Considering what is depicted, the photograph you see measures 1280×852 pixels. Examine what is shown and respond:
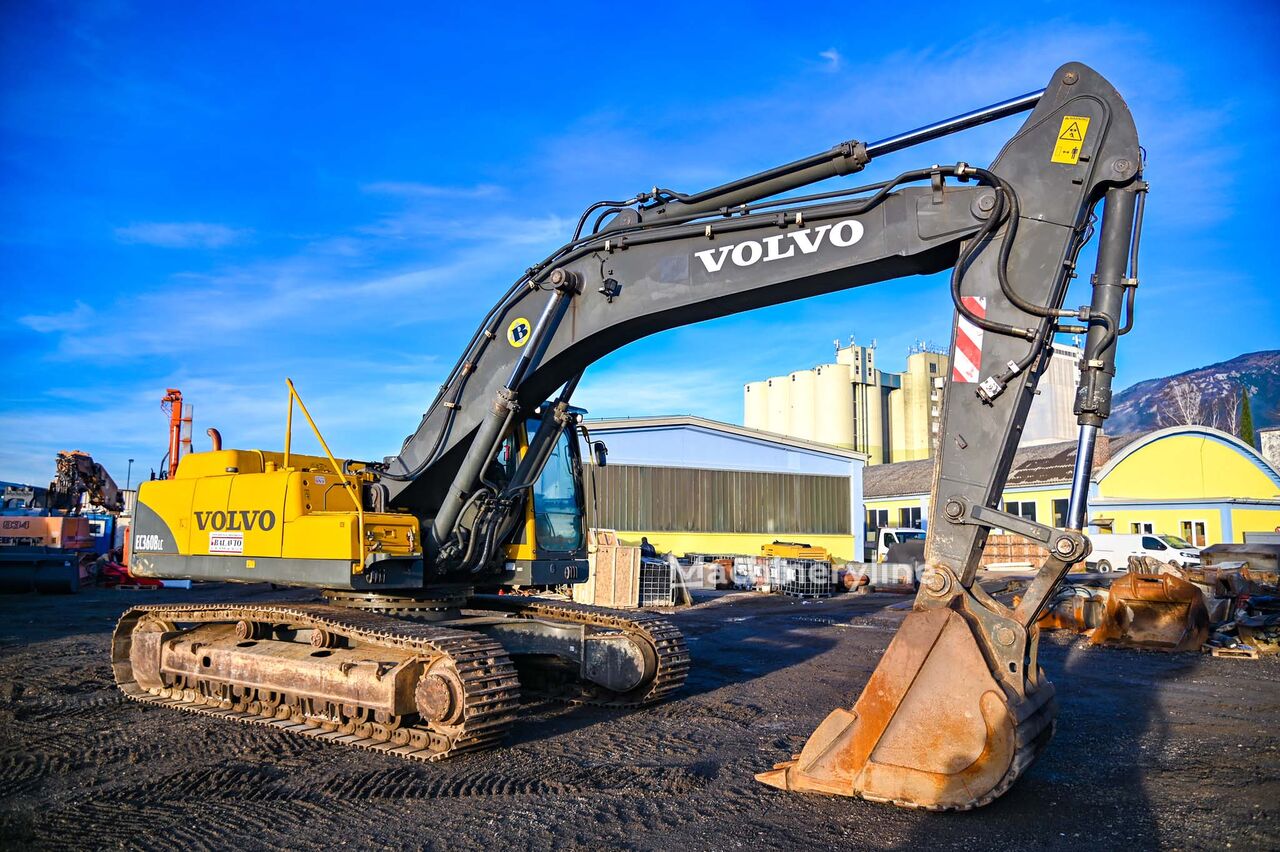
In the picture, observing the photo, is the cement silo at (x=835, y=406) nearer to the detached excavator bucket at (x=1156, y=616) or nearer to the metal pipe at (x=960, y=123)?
the detached excavator bucket at (x=1156, y=616)

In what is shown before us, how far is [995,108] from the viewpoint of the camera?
5707mm

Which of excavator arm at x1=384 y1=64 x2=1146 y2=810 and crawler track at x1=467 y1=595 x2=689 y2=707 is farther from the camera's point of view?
crawler track at x1=467 y1=595 x2=689 y2=707

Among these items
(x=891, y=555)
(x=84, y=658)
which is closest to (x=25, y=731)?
(x=84, y=658)

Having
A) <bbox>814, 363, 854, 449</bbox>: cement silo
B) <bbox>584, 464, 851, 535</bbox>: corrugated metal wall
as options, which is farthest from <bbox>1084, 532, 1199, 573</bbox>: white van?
<bbox>814, 363, 854, 449</bbox>: cement silo

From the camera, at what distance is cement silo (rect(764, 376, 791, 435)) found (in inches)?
2483

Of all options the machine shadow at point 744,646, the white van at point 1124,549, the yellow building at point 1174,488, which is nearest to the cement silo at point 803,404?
the yellow building at point 1174,488

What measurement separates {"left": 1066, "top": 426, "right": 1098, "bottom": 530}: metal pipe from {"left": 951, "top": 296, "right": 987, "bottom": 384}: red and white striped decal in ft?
2.29

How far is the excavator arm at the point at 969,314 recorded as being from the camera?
498 centimetres

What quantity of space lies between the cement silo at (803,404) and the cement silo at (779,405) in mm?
407

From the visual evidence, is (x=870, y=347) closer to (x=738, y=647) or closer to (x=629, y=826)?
(x=738, y=647)

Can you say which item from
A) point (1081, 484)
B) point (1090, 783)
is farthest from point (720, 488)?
point (1081, 484)

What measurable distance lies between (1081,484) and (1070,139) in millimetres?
2081

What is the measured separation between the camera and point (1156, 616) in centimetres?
1349

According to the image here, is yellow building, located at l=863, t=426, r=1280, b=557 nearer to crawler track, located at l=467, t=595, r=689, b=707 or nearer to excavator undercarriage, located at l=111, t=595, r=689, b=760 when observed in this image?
crawler track, located at l=467, t=595, r=689, b=707
